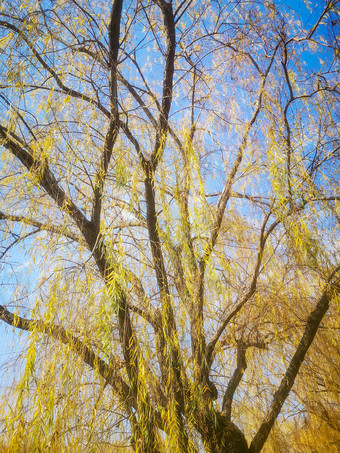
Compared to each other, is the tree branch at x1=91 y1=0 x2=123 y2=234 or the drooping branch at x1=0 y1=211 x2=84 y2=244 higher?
the tree branch at x1=91 y1=0 x2=123 y2=234

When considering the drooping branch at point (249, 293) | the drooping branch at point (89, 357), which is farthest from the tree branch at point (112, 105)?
the drooping branch at point (249, 293)

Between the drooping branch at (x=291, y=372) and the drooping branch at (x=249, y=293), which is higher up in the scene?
the drooping branch at (x=249, y=293)

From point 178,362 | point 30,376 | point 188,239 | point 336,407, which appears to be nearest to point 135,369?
point 178,362

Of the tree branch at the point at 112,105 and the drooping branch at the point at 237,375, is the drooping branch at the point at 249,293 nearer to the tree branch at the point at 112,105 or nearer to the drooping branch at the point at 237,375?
the drooping branch at the point at 237,375

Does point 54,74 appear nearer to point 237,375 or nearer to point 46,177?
point 46,177

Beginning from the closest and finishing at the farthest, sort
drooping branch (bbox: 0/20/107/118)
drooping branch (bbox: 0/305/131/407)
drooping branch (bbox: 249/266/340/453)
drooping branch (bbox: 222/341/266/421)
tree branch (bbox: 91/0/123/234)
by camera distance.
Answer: drooping branch (bbox: 0/305/131/407) → drooping branch (bbox: 0/20/107/118) → tree branch (bbox: 91/0/123/234) → drooping branch (bbox: 249/266/340/453) → drooping branch (bbox: 222/341/266/421)

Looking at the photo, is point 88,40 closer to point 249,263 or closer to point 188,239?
point 188,239

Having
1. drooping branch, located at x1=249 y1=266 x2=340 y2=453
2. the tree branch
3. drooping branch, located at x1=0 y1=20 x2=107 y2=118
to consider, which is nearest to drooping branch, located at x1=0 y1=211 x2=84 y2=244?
the tree branch

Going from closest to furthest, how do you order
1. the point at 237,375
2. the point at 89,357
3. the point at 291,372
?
the point at 89,357 < the point at 291,372 < the point at 237,375

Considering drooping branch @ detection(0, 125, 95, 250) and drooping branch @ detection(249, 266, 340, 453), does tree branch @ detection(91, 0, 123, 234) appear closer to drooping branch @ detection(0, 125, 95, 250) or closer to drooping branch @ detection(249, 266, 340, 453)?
drooping branch @ detection(0, 125, 95, 250)

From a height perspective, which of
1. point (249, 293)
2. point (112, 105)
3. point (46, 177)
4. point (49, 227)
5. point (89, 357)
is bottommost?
point (89, 357)

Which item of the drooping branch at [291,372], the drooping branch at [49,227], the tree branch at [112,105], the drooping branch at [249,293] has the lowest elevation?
the drooping branch at [291,372]

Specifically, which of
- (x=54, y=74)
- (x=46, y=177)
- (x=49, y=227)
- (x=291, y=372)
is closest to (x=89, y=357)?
(x=49, y=227)

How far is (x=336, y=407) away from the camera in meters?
2.29
